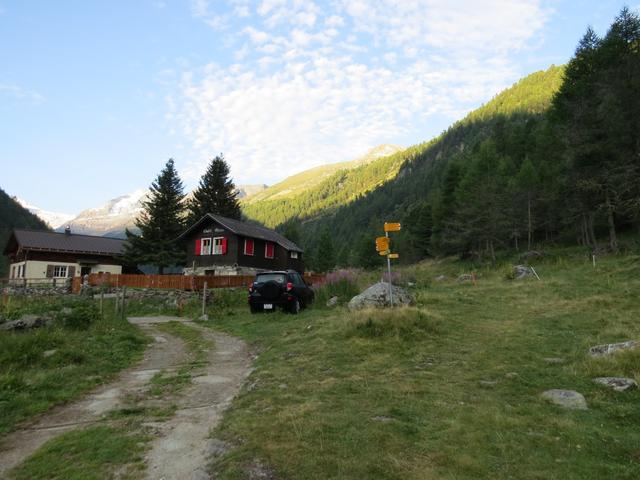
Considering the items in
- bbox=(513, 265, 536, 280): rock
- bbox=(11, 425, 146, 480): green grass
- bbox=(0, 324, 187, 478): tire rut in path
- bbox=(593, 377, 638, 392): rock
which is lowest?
bbox=(0, 324, 187, 478): tire rut in path

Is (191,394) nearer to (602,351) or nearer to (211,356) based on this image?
(211,356)

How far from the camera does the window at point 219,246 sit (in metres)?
38.2

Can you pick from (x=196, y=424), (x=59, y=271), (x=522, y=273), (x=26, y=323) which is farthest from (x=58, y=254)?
(x=196, y=424)

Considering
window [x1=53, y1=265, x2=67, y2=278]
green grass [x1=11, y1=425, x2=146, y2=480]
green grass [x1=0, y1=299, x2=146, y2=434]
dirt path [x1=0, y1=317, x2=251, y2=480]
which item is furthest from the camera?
window [x1=53, y1=265, x2=67, y2=278]

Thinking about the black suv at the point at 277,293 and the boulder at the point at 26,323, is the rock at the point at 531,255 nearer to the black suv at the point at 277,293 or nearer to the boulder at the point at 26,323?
the black suv at the point at 277,293

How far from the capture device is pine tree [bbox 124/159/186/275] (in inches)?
1670

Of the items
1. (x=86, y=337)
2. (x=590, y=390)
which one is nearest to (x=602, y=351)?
(x=590, y=390)

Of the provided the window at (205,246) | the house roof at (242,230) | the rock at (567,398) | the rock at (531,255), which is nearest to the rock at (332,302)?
the rock at (567,398)

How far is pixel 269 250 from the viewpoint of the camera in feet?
141

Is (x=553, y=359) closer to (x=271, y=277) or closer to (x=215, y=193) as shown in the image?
(x=271, y=277)

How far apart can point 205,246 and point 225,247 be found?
2.92 metres

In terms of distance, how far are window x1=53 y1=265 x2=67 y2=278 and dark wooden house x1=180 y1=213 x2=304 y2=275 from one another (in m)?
16.6

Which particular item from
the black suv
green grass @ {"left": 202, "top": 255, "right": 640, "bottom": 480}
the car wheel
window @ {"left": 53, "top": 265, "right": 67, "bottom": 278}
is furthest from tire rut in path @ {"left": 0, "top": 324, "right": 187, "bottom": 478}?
window @ {"left": 53, "top": 265, "right": 67, "bottom": 278}

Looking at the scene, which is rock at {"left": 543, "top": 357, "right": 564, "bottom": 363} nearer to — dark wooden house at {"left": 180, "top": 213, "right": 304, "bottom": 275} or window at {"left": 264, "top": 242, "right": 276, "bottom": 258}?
dark wooden house at {"left": 180, "top": 213, "right": 304, "bottom": 275}
